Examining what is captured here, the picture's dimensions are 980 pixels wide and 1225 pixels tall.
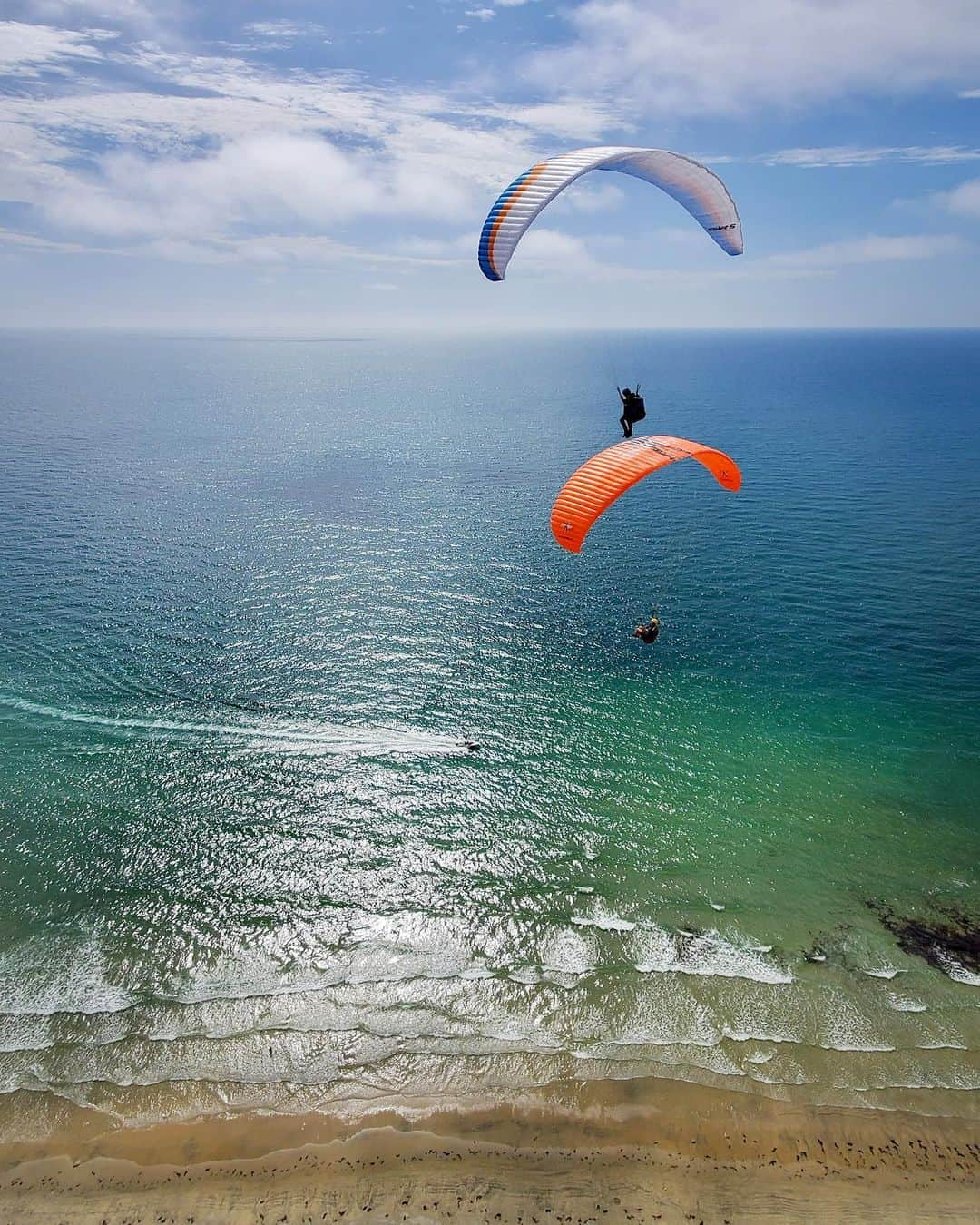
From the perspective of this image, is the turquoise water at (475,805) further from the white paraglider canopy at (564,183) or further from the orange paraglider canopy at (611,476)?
the white paraglider canopy at (564,183)

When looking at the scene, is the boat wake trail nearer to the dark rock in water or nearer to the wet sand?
the wet sand

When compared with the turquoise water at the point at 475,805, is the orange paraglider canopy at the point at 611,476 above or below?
above

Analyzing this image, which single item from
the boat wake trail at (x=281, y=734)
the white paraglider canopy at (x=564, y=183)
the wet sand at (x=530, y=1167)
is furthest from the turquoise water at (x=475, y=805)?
the white paraglider canopy at (x=564, y=183)

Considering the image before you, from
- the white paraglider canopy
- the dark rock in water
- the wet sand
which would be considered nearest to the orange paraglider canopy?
the white paraglider canopy

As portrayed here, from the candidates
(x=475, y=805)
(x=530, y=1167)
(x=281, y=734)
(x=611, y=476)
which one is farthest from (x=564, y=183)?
(x=530, y=1167)

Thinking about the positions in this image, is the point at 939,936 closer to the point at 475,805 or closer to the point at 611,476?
the point at 475,805

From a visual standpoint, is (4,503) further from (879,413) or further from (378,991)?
(879,413)
